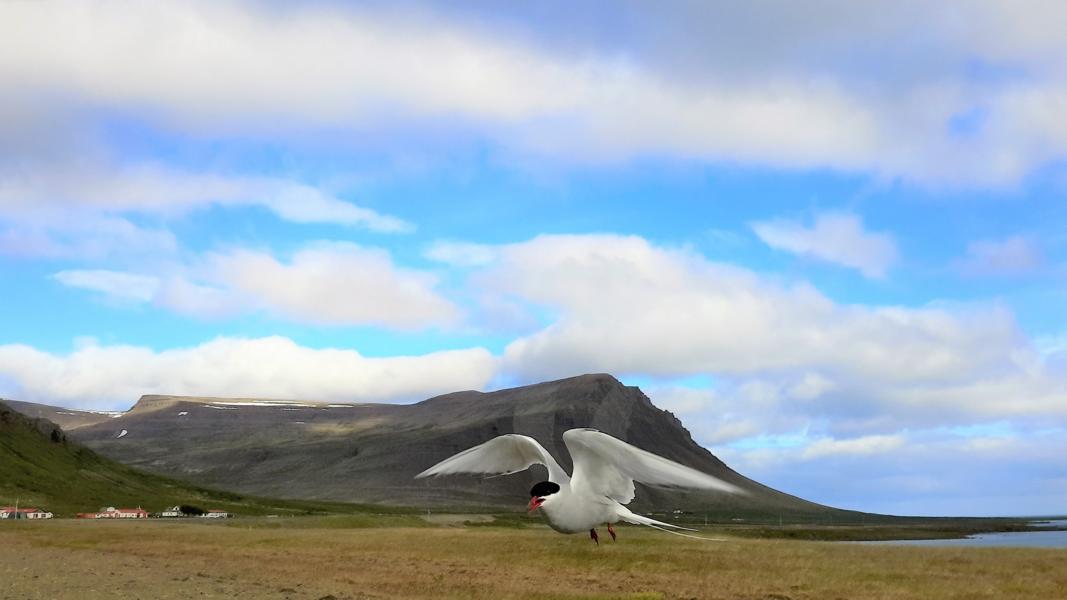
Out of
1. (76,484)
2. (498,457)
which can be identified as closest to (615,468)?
(498,457)

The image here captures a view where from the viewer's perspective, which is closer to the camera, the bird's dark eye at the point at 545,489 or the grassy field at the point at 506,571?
the bird's dark eye at the point at 545,489

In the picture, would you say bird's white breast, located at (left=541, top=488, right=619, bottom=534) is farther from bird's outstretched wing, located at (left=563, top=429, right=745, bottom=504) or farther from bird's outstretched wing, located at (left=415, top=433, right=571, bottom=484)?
bird's outstretched wing, located at (left=415, top=433, right=571, bottom=484)

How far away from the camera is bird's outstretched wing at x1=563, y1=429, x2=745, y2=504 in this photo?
17359 millimetres

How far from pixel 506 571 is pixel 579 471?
36.4 ft

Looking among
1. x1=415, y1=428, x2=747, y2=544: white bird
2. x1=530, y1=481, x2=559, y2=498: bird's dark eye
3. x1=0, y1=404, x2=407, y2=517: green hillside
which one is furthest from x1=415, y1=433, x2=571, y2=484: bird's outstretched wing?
x1=0, y1=404, x2=407, y2=517: green hillside

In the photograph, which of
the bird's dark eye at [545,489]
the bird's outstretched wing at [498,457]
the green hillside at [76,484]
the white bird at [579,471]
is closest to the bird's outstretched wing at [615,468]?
the white bird at [579,471]

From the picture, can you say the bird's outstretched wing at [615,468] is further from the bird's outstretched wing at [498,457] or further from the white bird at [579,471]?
the bird's outstretched wing at [498,457]

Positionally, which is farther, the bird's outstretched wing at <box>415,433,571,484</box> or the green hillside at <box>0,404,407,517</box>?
the green hillside at <box>0,404,407,517</box>

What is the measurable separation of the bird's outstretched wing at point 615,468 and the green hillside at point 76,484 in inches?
3736

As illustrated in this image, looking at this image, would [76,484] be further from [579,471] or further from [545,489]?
[545,489]

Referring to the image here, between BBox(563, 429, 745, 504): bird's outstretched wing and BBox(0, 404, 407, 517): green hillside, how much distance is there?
3736 inches

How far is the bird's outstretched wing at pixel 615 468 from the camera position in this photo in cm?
1736

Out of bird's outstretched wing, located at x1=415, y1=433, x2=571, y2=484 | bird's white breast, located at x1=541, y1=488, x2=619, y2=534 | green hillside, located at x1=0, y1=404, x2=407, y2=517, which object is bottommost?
green hillside, located at x1=0, y1=404, x2=407, y2=517

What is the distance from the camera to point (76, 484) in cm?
13475
